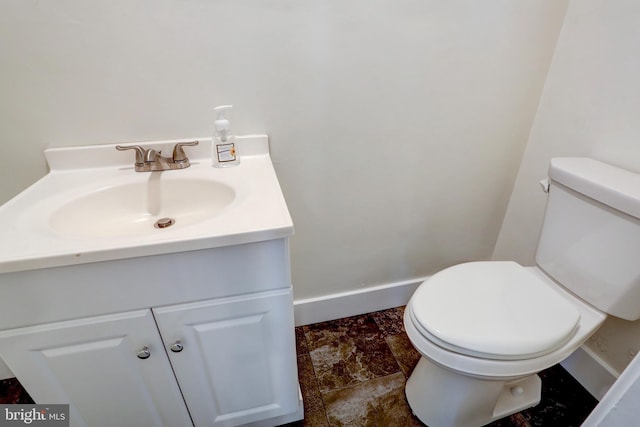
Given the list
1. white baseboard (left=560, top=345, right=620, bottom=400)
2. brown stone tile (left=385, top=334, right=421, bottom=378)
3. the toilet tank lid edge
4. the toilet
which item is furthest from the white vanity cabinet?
white baseboard (left=560, top=345, right=620, bottom=400)

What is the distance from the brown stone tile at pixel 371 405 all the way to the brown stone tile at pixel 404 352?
56mm

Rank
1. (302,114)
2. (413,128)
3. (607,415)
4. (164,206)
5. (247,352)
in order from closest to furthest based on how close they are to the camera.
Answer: (607,415), (247,352), (164,206), (302,114), (413,128)

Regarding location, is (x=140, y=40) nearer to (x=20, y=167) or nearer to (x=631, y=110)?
(x=20, y=167)

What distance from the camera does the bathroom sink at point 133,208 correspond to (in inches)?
23.3

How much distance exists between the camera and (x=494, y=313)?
0.88 metres

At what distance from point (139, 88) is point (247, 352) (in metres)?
0.82

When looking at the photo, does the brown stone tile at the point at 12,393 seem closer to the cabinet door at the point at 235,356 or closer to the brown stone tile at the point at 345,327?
the cabinet door at the point at 235,356

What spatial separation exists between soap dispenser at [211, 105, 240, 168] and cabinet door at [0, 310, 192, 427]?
1.57ft

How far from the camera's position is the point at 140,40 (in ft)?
2.76

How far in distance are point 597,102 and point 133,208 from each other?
1524mm

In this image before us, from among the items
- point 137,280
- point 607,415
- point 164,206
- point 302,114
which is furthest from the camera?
point 302,114

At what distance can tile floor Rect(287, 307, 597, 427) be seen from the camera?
3.52 feet

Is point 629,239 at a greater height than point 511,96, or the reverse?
point 511,96

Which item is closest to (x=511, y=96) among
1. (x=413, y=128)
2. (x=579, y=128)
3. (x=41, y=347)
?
(x=579, y=128)
